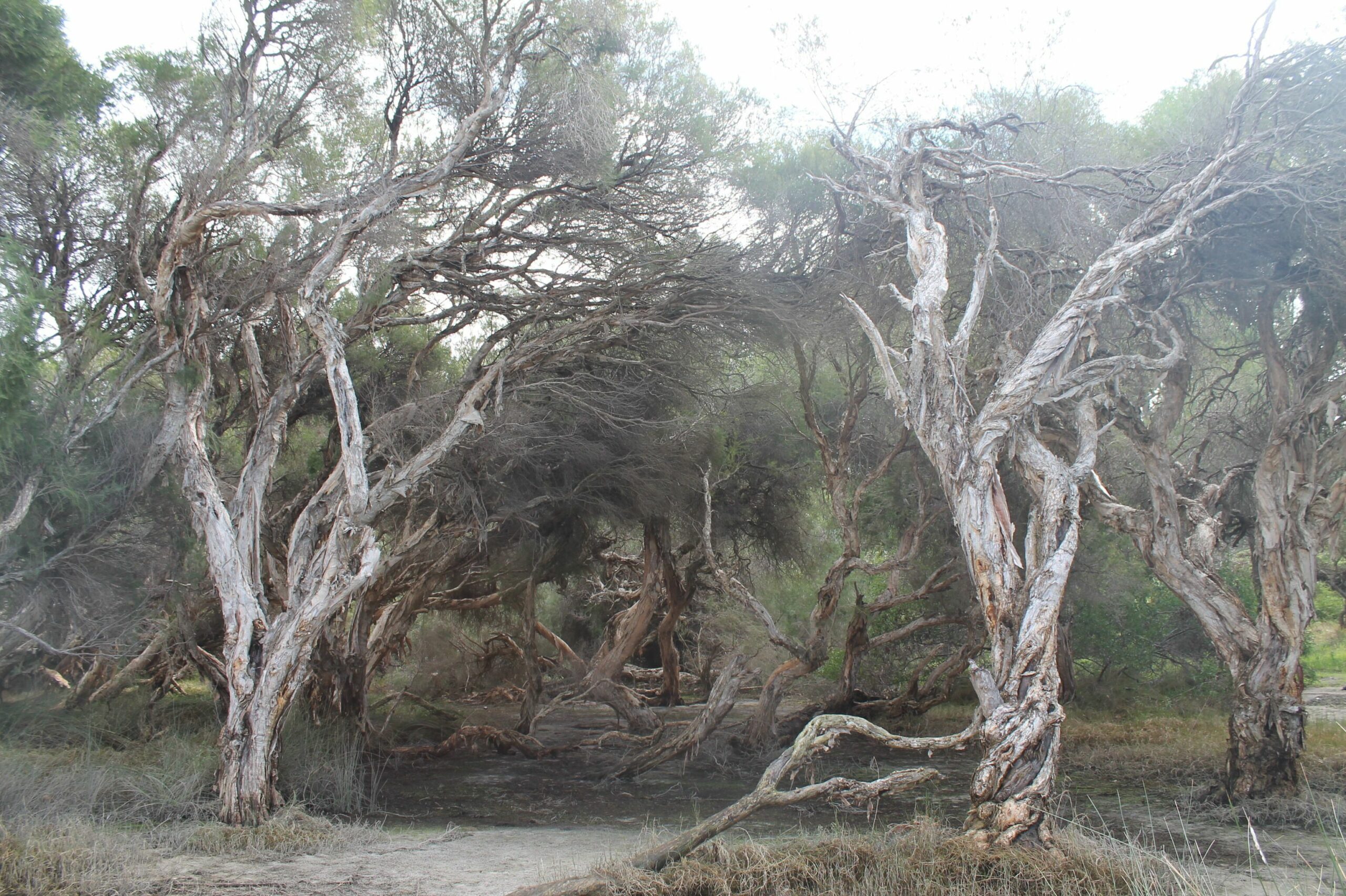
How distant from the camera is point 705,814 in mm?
9102

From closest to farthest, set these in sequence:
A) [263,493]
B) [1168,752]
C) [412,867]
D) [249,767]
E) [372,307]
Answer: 1. [412,867]
2. [249,767]
3. [263,493]
4. [1168,752]
5. [372,307]

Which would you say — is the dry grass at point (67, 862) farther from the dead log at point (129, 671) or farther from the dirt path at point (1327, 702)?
the dirt path at point (1327, 702)

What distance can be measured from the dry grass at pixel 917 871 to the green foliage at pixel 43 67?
8693mm

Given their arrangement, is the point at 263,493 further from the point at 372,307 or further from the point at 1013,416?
the point at 1013,416

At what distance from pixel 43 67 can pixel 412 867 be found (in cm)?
804

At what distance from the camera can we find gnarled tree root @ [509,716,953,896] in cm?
605

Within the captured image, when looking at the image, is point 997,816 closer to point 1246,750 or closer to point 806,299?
point 1246,750

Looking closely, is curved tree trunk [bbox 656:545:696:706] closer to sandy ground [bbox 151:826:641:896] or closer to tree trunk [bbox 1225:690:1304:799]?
sandy ground [bbox 151:826:641:896]

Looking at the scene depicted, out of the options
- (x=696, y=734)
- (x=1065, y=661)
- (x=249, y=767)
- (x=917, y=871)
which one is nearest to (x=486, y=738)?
(x=696, y=734)

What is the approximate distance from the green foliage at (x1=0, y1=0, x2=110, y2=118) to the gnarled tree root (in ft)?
27.6

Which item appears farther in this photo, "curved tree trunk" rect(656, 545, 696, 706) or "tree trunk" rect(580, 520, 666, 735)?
"curved tree trunk" rect(656, 545, 696, 706)

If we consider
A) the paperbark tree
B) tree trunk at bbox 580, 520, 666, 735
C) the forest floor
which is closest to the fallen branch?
the forest floor

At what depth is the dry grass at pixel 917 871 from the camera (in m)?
5.36

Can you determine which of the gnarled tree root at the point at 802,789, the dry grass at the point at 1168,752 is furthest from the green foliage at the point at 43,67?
the dry grass at the point at 1168,752
